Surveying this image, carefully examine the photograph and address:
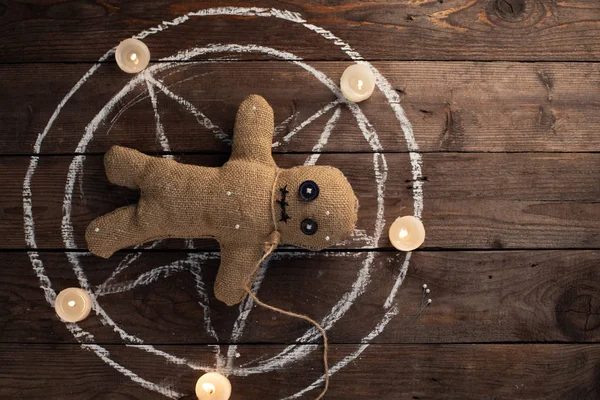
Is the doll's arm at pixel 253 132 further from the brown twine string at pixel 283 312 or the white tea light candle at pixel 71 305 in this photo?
the white tea light candle at pixel 71 305

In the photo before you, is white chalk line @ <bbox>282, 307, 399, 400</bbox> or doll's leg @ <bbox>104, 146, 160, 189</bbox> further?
white chalk line @ <bbox>282, 307, 399, 400</bbox>

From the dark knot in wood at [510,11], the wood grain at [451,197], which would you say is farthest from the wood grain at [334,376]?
the dark knot in wood at [510,11]

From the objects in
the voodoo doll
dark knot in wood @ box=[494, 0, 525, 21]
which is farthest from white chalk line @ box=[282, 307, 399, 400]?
dark knot in wood @ box=[494, 0, 525, 21]

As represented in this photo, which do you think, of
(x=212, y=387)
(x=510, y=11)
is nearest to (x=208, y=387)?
(x=212, y=387)

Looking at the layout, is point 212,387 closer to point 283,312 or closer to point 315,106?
point 283,312

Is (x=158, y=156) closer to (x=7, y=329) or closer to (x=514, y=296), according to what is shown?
(x=7, y=329)

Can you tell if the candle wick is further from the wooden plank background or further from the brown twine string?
the brown twine string

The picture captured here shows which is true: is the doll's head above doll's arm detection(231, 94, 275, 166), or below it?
below
